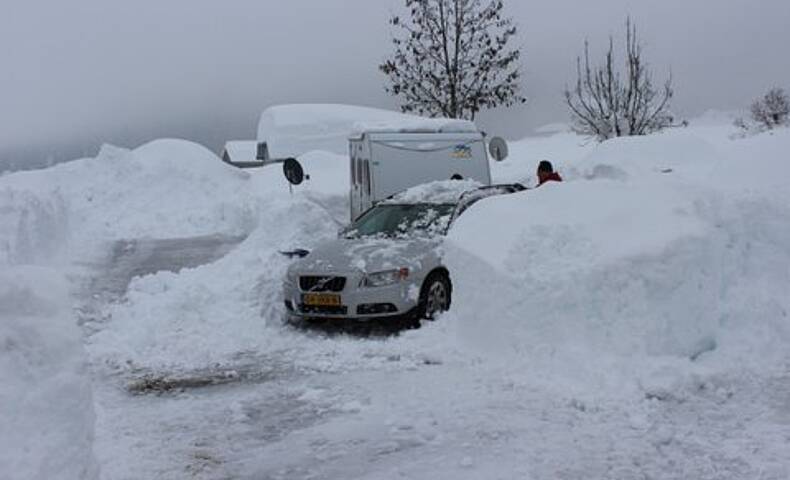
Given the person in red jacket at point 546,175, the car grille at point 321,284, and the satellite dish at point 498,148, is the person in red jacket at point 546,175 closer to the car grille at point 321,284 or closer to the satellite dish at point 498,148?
the car grille at point 321,284

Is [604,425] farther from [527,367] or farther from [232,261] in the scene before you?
[232,261]

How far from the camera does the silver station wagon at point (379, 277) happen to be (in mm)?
9531

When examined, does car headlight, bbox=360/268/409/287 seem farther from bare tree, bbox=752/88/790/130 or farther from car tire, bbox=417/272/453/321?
bare tree, bbox=752/88/790/130

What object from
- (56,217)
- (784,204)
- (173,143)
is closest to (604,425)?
(784,204)

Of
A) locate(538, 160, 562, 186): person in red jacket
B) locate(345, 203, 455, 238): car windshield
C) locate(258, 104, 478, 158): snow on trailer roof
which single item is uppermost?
locate(258, 104, 478, 158): snow on trailer roof

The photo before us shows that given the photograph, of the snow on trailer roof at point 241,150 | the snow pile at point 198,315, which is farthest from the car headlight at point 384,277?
the snow on trailer roof at point 241,150

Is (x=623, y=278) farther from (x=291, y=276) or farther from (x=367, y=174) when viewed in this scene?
(x=367, y=174)

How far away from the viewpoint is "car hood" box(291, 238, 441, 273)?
970 centimetres

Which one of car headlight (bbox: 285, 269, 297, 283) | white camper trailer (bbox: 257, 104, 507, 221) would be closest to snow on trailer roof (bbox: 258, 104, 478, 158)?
white camper trailer (bbox: 257, 104, 507, 221)

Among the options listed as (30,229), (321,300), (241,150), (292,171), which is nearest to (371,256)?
(321,300)

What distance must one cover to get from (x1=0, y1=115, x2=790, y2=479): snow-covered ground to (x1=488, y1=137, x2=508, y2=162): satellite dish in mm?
8973

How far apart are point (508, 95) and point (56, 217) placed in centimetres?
1365

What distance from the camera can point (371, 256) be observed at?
9844 millimetres

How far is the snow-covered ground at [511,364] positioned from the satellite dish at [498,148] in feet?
29.4
